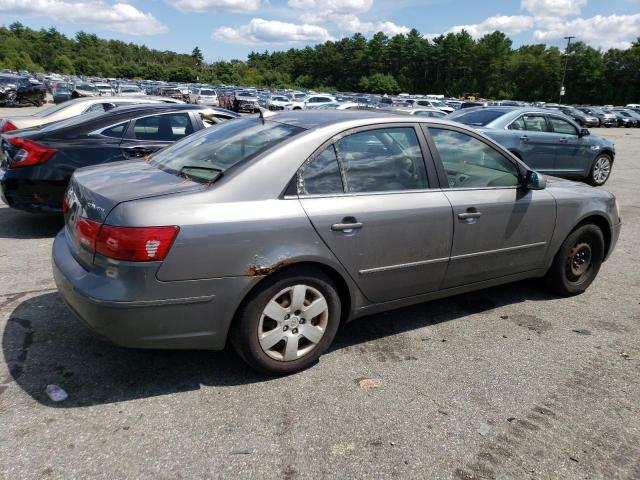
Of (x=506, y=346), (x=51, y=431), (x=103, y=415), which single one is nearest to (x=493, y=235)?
(x=506, y=346)

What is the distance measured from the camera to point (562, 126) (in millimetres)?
10578

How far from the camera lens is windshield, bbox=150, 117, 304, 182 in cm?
322

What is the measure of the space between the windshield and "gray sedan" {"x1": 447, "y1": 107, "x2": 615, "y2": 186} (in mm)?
6848

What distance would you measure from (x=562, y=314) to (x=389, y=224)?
201cm

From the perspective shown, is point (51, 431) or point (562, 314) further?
point (562, 314)

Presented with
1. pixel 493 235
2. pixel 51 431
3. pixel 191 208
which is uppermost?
pixel 191 208

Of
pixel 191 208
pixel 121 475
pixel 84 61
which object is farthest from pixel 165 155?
pixel 84 61

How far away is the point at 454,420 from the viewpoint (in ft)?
9.34

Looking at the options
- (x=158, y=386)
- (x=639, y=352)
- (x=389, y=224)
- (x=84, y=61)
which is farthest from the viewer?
(x=84, y=61)

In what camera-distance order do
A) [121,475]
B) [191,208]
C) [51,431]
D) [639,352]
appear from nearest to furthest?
1. [121,475]
2. [51,431]
3. [191,208]
4. [639,352]

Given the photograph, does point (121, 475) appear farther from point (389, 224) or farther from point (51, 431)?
point (389, 224)

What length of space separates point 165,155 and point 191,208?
1.23 metres

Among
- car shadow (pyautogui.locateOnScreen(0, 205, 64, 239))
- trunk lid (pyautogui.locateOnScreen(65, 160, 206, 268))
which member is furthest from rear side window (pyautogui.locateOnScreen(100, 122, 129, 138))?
trunk lid (pyautogui.locateOnScreen(65, 160, 206, 268))

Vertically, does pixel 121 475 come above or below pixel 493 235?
below
